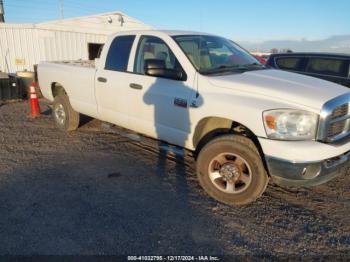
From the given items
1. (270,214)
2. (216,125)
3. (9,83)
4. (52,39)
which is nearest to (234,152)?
(216,125)

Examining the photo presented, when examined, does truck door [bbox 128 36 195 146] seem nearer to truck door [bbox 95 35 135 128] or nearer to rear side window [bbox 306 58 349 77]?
truck door [bbox 95 35 135 128]

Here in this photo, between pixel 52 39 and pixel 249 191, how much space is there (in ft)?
43.2

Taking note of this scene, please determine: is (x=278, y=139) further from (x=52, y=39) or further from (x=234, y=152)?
(x=52, y=39)

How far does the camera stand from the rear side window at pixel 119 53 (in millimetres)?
4843

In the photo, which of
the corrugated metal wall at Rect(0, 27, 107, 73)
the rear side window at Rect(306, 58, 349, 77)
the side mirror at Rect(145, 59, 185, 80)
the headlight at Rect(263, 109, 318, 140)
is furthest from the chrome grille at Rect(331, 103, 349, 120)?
the corrugated metal wall at Rect(0, 27, 107, 73)

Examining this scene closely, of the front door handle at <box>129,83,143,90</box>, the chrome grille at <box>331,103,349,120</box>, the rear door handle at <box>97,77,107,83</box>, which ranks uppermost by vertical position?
the rear door handle at <box>97,77,107,83</box>

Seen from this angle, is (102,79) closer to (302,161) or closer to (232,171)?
(232,171)

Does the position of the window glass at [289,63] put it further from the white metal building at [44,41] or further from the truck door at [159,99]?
the white metal building at [44,41]

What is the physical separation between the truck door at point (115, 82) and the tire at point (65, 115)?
51.1 inches

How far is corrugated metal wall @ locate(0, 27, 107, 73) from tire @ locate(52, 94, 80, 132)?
8.50 m

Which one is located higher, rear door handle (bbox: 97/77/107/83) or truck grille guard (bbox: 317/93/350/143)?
rear door handle (bbox: 97/77/107/83)

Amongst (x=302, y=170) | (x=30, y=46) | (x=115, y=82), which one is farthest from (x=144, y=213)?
(x=30, y=46)

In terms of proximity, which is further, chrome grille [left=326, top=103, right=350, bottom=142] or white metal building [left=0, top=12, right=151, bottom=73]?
white metal building [left=0, top=12, right=151, bottom=73]

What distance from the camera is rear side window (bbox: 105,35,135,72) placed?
191 inches
